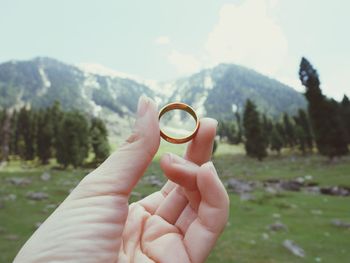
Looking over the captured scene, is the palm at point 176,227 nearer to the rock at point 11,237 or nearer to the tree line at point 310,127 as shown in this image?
the rock at point 11,237

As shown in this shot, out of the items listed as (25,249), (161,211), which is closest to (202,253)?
(161,211)

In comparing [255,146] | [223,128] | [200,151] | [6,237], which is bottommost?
[223,128]

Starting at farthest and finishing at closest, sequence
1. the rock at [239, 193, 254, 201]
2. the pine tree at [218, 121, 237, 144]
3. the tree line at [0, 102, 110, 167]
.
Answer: the pine tree at [218, 121, 237, 144], the tree line at [0, 102, 110, 167], the rock at [239, 193, 254, 201]

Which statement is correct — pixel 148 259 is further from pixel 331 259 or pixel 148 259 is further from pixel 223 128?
pixel 223 128

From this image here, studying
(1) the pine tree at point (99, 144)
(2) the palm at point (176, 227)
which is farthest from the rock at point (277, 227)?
(1) the pine tree at point (99, 144)

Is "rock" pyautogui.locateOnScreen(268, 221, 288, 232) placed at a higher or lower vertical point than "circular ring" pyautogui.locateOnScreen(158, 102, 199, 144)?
lower

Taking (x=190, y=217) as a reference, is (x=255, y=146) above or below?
below

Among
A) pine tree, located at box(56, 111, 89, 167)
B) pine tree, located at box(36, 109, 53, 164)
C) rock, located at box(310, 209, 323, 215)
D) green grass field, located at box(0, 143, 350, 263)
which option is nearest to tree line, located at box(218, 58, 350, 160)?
green grass field, located at box(0, 143, 350, 263)

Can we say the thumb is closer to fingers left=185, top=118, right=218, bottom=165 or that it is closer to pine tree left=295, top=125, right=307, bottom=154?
fingers left=185, top=118, right=218, bottom=165
